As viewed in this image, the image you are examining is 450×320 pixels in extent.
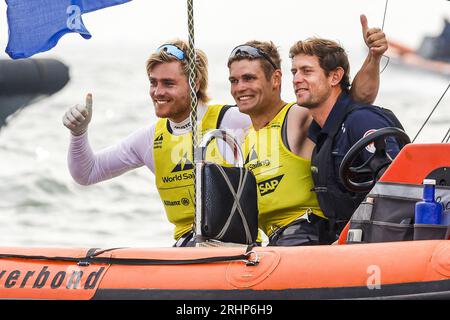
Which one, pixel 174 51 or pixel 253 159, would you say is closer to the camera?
pixel 253 159

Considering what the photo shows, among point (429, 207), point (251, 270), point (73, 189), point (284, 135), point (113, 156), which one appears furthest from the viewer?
point (73, 189)

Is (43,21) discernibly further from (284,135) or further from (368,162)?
(368,162)

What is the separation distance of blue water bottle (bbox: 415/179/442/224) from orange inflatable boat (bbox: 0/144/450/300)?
120 mm

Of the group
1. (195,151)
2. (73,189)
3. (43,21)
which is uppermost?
(43,21)

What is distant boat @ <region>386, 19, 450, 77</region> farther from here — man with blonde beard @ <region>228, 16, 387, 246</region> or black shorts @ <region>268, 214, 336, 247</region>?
black shorts @ <region>268, 214, 336, 247</region>

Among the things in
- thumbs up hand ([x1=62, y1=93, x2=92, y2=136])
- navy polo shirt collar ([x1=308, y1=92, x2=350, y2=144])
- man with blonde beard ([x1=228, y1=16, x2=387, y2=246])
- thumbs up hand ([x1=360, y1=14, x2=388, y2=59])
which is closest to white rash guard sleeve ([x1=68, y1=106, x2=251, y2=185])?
thumbs up hand ([x1=62, y1=93, x2=92, y2=136])

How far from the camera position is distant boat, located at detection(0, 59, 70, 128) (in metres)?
9.12

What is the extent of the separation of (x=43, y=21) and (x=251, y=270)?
5.05 ft

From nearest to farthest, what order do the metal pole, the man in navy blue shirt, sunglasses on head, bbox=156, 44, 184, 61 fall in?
the metal pole < the man in navy blue shirt < sunglasses on head, bbox=156, 44, 184, 61

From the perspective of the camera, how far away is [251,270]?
5.32 metres

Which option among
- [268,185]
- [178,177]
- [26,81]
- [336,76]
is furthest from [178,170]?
[26,81]

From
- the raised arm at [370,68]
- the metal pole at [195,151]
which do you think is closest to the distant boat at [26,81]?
the metal pole at [195,151]

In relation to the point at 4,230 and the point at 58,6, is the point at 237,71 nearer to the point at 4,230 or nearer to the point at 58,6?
the point at 58,6

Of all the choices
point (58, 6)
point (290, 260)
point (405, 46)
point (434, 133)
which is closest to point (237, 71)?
point (58, 6)
